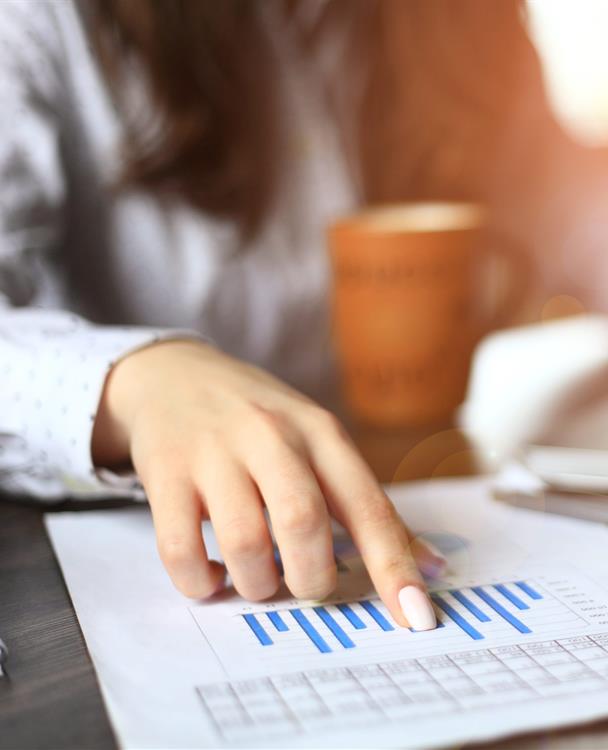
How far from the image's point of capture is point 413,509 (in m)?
0.49

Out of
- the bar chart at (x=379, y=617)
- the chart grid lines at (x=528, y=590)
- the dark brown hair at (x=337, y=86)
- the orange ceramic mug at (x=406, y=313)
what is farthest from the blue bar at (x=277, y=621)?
the dark brown hair at (x=337, y=86)

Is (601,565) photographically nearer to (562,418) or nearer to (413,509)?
(413,509)

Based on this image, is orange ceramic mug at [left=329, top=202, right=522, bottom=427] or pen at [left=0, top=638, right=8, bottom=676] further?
orange ceramic mug at [left=329, top=202, right=522, bottom=427]

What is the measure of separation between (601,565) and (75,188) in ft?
1.93

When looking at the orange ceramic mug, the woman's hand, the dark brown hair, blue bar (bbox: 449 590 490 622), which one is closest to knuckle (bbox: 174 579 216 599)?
the woman's hand

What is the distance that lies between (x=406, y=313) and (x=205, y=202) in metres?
0.27

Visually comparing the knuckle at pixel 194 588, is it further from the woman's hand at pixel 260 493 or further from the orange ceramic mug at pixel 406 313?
the orange ceramic mug at pixel 406 313

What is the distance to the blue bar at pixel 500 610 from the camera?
1.12ft

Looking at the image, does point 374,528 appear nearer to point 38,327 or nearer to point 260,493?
A: point 260,493

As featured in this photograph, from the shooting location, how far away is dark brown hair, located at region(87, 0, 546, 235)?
781mm

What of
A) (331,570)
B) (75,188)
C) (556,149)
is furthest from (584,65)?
(331,570)

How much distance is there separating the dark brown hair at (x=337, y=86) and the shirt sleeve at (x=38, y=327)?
2.5 inches

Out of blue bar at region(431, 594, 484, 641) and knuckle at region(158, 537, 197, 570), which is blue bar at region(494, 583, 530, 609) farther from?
knuckle at region(158, 537, 197, 570)

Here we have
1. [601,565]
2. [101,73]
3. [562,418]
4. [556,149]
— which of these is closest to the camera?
[601,565]
